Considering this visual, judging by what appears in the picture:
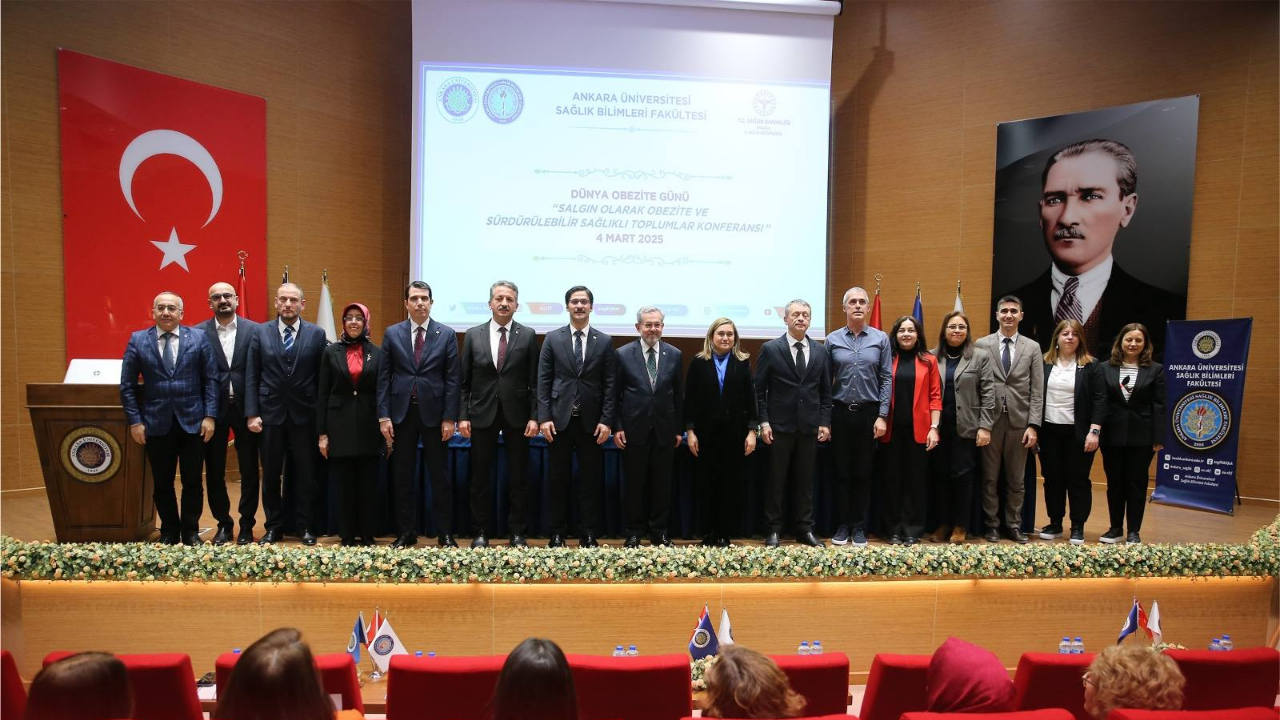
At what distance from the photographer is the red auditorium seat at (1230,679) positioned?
214 centimetres

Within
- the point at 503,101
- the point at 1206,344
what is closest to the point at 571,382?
the point at 503,101

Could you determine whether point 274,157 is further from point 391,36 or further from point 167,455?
point 167,455

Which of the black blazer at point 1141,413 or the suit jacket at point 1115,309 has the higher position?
the suit jacket at point 1115,309

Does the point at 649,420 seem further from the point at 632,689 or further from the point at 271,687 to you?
the point at 271,687

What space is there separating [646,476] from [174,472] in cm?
248

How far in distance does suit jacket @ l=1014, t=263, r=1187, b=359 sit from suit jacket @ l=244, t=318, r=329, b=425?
5507 millimetres

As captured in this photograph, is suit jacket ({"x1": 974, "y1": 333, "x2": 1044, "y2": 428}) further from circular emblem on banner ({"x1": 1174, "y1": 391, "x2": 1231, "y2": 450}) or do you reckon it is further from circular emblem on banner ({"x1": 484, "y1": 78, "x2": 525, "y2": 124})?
circular emblem on banner ({"x1": 484, "y1": 78, "x2": 525, "y2": 124})

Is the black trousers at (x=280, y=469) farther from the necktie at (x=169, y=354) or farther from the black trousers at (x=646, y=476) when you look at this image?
the black trousers at (x=646, y=476)

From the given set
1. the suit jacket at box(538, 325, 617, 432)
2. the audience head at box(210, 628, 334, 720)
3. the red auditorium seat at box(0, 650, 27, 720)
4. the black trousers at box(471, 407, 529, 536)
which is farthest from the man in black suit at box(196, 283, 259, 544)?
the audience head at box(210, 628, 334, 720)

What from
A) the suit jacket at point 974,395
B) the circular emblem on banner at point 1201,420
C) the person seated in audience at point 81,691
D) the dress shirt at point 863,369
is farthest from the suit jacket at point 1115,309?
the person seated in audience at point 81,691

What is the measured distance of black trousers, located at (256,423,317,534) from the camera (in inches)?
151

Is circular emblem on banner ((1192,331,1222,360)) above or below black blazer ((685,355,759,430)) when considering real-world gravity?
above

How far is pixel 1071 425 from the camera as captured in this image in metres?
4.21

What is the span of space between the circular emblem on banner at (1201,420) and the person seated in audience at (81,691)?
244 inches
